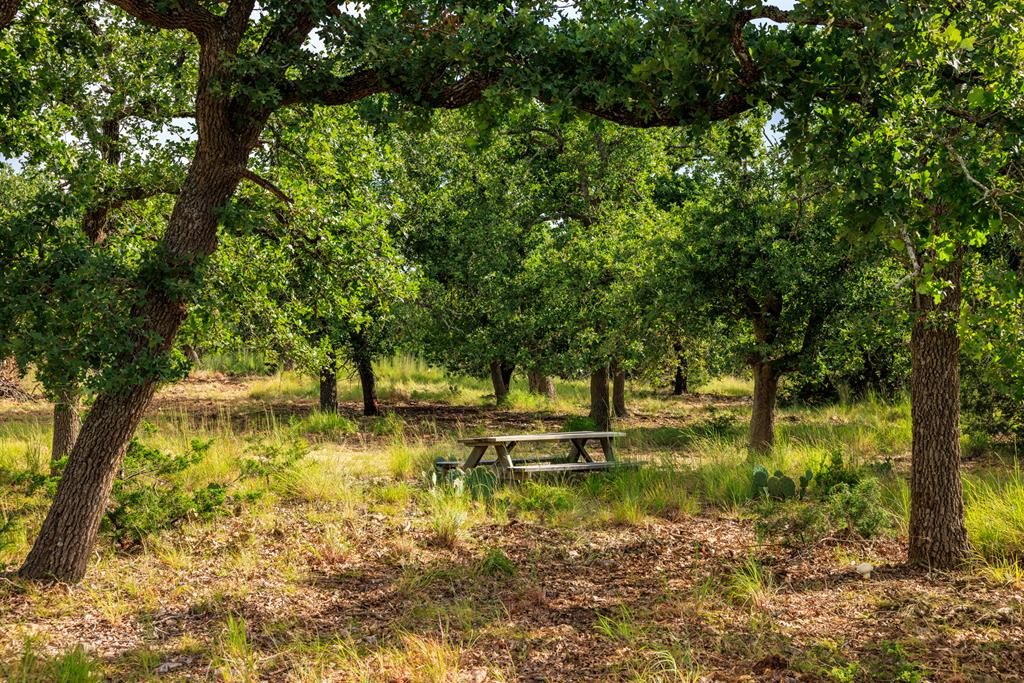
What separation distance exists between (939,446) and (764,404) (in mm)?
6254

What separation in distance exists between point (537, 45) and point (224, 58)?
2214 millimetres

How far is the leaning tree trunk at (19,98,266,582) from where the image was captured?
615 centimetres

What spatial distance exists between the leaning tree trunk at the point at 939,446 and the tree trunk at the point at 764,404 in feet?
19.7

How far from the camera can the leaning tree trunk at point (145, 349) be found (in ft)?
20.2

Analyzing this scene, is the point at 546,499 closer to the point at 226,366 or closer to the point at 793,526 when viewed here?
the point at 793,526

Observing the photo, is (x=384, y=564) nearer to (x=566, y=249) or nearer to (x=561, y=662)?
(x=561, y=662)

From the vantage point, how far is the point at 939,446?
6043 millimetres

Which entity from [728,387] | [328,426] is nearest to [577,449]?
[328,426]

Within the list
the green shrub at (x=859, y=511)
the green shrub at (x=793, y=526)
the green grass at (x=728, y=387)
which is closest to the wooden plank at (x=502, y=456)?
the green shrub at (x=793, y=526)

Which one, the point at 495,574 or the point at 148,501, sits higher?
the point at 148,501

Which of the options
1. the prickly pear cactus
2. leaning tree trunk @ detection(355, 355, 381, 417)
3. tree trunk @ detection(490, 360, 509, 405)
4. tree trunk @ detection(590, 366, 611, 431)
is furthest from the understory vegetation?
tree trunk @ detection(490, 360, 509, 405)

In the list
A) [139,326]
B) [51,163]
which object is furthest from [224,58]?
[51,163]

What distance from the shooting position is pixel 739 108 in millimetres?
5230

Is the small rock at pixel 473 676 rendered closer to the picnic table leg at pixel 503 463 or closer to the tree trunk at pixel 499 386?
the picnic table leg at pixel 503 463
